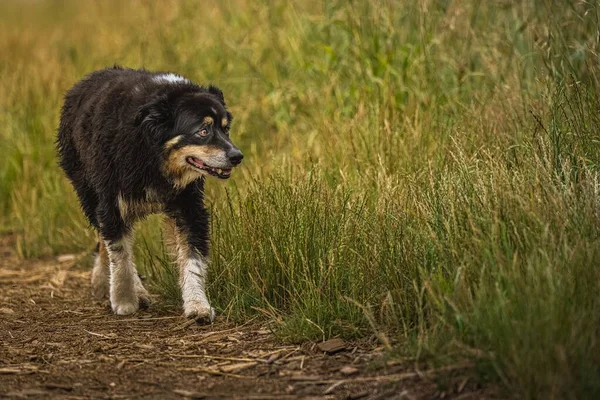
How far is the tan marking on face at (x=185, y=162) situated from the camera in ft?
18.5

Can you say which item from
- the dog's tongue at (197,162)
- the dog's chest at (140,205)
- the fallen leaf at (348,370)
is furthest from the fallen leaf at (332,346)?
the dog's chest at (140,205)

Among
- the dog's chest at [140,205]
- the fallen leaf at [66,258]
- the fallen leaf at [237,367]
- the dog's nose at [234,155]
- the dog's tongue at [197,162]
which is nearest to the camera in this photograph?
the fallen leaf at [237,367]

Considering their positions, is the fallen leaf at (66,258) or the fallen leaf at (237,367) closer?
the fallen leaf at (237,367)

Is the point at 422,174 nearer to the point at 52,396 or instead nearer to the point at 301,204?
the point at 301,204

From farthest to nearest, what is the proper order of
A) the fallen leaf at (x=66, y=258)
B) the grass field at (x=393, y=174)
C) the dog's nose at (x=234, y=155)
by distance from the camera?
the fallen leaf at (x=66, y=258) < the dog's nose at (x=234, y=155) < the grass field at (x=393, y=174)

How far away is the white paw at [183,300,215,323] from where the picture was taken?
18.0 feet

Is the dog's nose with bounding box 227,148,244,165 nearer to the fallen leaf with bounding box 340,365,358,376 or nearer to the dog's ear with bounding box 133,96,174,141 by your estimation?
the dog's ear with bounding box 133,96,174,141

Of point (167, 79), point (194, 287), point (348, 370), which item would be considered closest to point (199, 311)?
point (194, 287)

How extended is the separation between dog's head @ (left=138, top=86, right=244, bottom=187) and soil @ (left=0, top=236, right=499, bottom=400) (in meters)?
0.92

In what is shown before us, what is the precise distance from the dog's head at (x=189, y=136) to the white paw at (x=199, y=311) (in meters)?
0.78

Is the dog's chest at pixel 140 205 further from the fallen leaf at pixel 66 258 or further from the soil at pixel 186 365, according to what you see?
the fallen leaf at pixel 66 258

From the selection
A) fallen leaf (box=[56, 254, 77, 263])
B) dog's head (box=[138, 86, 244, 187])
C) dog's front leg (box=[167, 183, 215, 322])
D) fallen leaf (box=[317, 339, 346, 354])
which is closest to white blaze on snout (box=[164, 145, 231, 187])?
dog's head (box=[138, 86, 244, 187])

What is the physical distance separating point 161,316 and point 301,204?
1.19m

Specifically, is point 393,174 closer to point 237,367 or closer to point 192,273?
point 192,273
